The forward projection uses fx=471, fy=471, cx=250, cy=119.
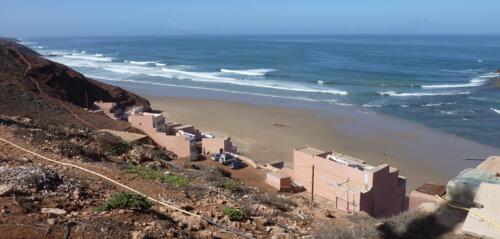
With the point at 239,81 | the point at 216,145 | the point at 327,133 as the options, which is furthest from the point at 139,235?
the point at 239,81

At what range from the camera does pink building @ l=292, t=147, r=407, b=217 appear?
545 inches

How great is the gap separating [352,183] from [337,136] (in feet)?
43.5

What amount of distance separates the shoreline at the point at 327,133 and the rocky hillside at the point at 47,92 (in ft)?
16.7

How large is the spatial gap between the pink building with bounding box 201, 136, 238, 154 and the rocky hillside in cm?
453

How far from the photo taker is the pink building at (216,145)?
19266 millimetres

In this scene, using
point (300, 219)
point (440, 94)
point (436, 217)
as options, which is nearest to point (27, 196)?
point (300, 219)

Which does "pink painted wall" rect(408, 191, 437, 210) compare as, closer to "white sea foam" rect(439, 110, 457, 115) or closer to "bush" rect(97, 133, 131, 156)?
"bush" rect(97, 133, 131, 156)

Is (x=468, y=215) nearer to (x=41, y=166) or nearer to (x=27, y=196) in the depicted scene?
(x=27, y=196)

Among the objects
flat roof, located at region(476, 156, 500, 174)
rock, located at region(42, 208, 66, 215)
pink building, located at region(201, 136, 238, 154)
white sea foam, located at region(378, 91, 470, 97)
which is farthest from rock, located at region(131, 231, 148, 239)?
white sea foam, located at region(378, 91, 470, 97)

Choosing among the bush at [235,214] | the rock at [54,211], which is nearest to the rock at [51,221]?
the rock at [54,211]

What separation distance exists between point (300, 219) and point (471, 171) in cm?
355

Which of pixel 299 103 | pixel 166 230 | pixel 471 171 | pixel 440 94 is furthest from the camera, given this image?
pixel 440 94

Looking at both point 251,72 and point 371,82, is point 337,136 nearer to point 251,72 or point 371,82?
point 371,82

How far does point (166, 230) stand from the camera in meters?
6.86
